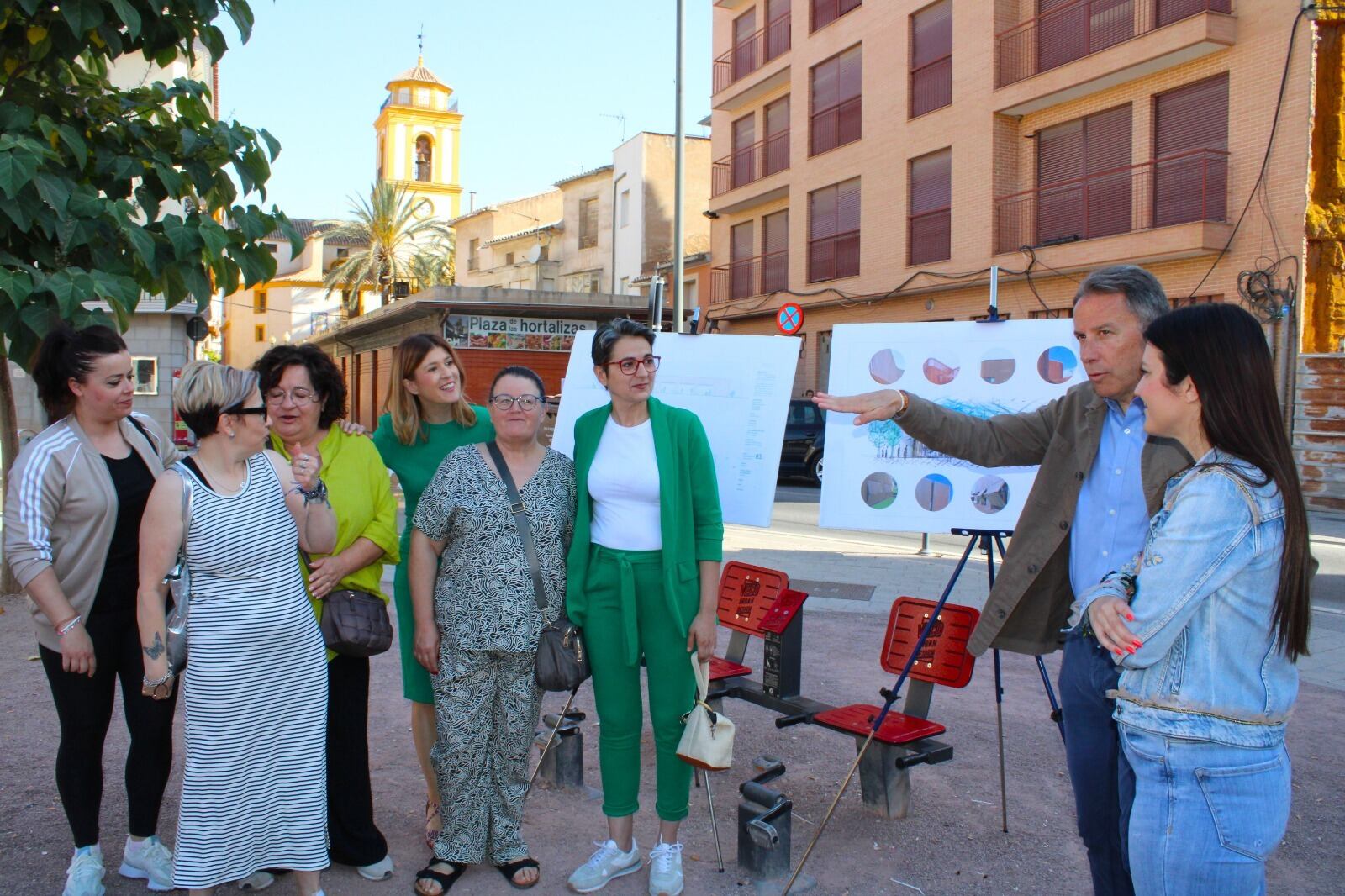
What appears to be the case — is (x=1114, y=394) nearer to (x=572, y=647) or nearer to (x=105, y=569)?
(x=572, y=647)

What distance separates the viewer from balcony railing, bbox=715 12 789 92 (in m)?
27.5

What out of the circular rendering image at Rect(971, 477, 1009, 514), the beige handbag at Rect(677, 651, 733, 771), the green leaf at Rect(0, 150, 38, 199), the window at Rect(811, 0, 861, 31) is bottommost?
the beige handbag at Rect(677, 651, 733, 771)

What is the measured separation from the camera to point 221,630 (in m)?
3.15

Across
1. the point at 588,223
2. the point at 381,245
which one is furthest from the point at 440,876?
the point at 381,245

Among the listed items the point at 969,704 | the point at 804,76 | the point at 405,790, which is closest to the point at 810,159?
the point at 804,76

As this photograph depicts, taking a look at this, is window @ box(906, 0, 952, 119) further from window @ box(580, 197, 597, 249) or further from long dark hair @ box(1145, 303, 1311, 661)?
long dark hair @ box(1145, 303, 1311, 661)

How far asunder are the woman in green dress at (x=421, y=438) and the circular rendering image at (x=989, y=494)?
2.03 meters

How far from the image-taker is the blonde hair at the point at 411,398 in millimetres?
3869

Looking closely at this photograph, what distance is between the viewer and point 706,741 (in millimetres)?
3430

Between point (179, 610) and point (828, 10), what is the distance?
25661mm

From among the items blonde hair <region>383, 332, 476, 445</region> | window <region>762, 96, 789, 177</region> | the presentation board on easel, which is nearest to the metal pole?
the presentation board on easel

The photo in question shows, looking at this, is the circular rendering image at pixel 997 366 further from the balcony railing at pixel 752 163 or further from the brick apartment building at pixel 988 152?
the balcony railing at pixel 752 163

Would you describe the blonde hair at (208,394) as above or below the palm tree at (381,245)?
below

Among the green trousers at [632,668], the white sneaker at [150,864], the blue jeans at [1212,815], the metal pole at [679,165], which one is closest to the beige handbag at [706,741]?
the green trousers at [632,668]
